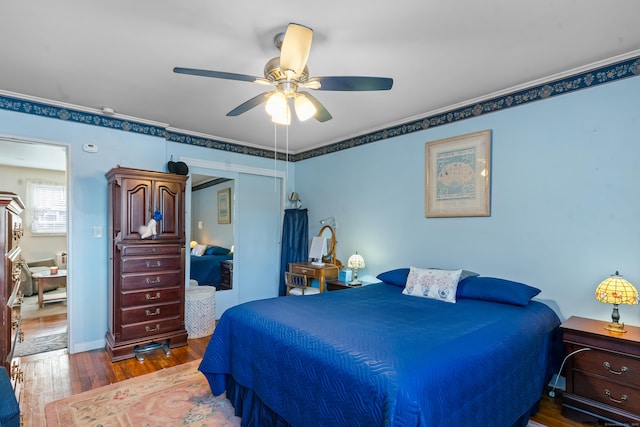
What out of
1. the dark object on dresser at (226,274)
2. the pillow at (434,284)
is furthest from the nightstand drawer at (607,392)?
the dark object on dresser at (226,274)

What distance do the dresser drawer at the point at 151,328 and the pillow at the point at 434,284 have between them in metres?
2.35

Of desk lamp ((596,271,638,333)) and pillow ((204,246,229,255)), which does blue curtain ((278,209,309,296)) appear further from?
desk lamp ((596,271,638,333))

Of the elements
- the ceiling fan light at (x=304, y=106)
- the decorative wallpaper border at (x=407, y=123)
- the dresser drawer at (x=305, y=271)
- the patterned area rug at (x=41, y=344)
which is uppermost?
the decorative wallpaper border at (x=407, y=123)

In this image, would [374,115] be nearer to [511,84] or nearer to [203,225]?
[511,84]

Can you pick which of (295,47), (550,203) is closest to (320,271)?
(550,203)

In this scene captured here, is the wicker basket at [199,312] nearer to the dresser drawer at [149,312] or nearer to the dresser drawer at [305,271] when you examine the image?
the dresser drawer at [149,312]

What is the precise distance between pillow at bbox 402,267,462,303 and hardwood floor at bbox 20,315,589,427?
0.97m

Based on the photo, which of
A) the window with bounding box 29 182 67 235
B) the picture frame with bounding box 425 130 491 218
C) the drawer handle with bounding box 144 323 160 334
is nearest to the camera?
the picture frame with bounding box 425 130 491 218

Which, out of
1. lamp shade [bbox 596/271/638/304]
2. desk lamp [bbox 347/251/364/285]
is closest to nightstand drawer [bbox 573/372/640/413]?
lamp shade [bbox 596/271/638/304]

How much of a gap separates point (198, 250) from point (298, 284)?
1393mm

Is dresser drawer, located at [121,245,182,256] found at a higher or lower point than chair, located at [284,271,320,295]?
higher

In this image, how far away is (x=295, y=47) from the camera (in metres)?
1.71

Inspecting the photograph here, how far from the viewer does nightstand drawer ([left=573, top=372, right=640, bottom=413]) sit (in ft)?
6.54

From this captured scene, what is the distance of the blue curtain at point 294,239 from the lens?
16.0 feet
